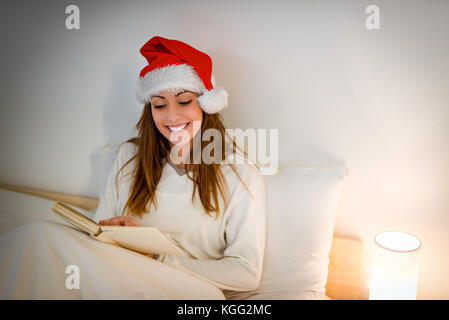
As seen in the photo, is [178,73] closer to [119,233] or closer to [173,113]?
[173,113]

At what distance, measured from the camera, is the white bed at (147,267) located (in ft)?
3.25

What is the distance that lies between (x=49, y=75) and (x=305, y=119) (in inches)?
44.2

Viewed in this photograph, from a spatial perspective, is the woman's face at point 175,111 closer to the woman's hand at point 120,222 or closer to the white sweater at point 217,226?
the white sweater at point 217,226

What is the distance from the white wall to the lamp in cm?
23

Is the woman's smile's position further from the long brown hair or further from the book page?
the book page

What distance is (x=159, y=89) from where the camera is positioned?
3.69ft

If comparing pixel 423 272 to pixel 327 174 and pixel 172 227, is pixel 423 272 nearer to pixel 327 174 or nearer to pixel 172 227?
pixel 327 174

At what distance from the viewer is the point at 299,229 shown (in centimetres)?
125

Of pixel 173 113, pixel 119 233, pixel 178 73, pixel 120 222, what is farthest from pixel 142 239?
pixel 178 73

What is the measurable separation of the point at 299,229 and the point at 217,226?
297 millimetres

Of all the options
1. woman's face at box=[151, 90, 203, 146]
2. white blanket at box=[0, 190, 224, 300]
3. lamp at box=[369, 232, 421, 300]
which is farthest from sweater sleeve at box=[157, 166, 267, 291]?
lamp at box=[369, 232, 421, 300]

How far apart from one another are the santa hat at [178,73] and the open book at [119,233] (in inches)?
17.5

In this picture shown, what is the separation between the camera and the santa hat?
3.65 feet
